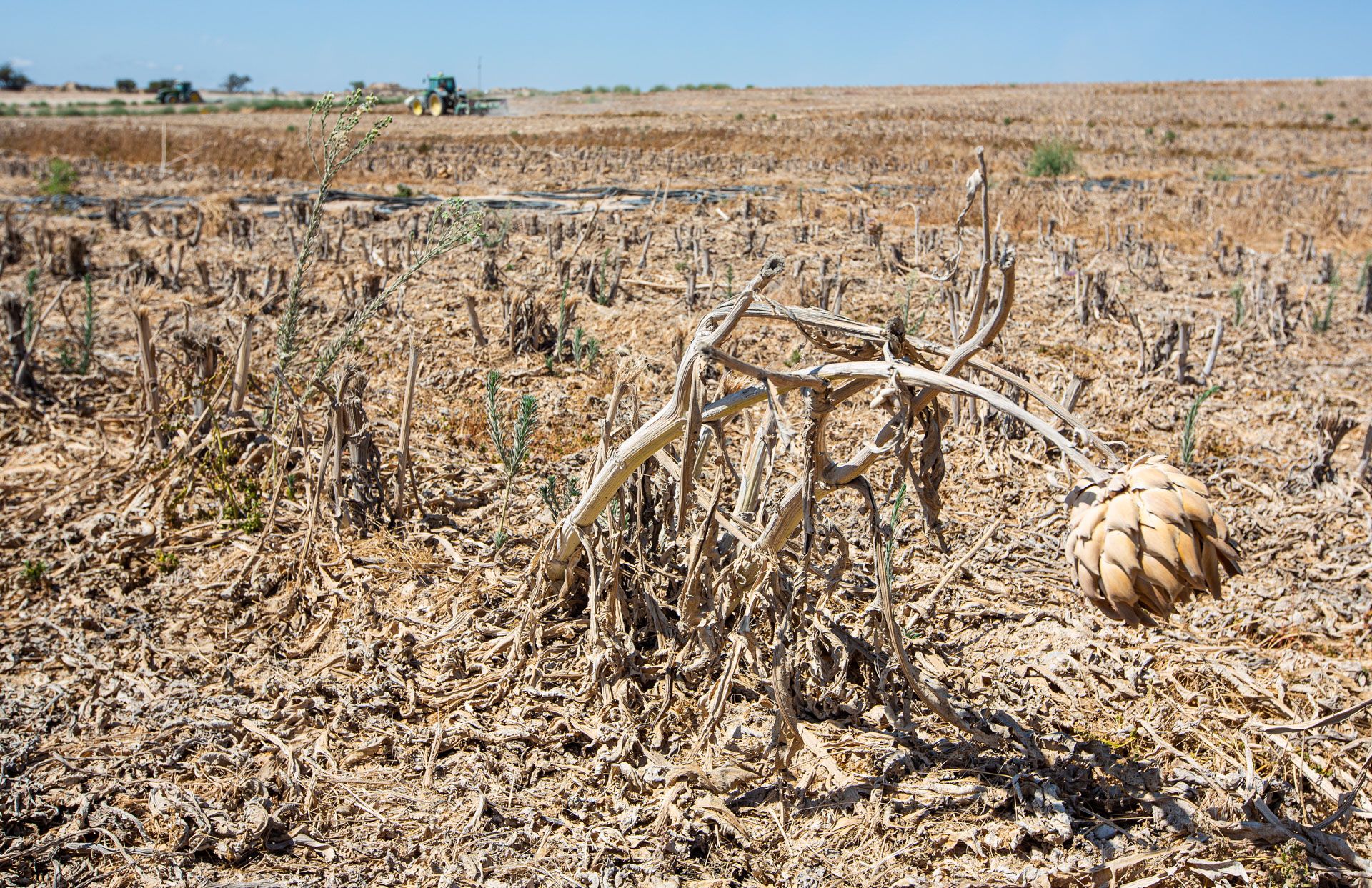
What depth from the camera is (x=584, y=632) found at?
2.97 meters

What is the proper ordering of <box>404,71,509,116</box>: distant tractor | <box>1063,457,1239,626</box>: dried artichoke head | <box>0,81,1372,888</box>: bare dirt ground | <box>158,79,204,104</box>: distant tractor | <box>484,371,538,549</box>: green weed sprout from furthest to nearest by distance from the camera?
<box>158,79,204,104</box>: distant tractor, <box>404,71,509,116</box>: distant tractor, <box>484,371,538,549</box>: green weed sprout, <box>0,81,1372,888</box>: bare dirt ground, <box>1063,457,1239,626</box>: dried artichoke head

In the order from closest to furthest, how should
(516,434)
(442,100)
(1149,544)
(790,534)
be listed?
(1149,544), (790,534), (516,434), (442,100)

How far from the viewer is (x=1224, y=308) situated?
7340mm

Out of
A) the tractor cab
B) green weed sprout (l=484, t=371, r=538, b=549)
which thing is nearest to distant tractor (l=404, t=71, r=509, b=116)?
the tractor cab

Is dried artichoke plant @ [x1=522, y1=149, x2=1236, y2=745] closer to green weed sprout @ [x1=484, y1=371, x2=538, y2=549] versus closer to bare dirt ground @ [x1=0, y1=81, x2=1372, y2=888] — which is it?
bare dirt ground @ [x1=0, y1=81, x2=1372, y2=888]

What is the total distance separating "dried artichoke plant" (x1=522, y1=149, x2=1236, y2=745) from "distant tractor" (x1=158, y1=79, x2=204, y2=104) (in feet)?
179

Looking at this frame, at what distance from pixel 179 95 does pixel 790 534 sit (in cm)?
5707

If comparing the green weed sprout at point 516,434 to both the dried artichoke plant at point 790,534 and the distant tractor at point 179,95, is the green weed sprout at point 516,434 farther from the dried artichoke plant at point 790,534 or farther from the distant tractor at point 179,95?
the distant tractor at point 179,95

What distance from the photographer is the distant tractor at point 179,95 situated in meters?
48.0

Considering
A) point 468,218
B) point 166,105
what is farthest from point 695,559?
point 166,105

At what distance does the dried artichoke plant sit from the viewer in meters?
1.26

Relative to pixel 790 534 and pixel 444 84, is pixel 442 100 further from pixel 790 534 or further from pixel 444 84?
pixel 790 534

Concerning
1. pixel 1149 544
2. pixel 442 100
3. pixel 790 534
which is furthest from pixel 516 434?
pixel 442 100

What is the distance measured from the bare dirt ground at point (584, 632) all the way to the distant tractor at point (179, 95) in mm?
48468
